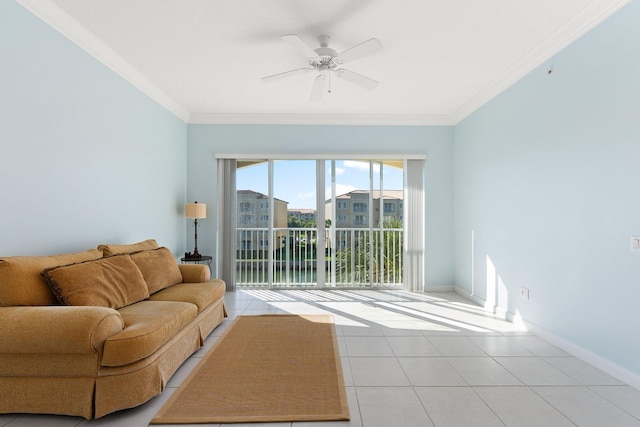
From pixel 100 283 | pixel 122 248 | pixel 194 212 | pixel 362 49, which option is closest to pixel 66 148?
pixel 122 248

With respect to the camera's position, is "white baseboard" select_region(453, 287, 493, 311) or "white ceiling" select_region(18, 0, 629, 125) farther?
"white baseboard" select_region(453, 287, 493, 311)

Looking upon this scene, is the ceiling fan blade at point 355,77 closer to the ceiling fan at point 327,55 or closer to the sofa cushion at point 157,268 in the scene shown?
the ceiling fan at point 327,55

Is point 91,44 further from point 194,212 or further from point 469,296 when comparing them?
point 469,296

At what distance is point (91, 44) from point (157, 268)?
2.14 meters

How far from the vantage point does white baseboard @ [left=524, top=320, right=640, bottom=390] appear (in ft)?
8.18

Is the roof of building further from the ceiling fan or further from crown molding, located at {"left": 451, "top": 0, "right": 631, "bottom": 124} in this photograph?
the ceiling fan

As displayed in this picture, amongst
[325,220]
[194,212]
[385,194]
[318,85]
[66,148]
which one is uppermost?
[318,85]

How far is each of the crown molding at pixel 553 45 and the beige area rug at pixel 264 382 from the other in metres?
3.38

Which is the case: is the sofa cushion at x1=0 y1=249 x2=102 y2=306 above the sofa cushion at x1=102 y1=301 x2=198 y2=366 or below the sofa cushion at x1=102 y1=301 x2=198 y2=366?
above

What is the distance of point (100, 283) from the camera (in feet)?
8.54

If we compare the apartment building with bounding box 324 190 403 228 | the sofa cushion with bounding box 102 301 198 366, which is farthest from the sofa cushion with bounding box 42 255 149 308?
the apartment building with bounding box 324 190 403 228

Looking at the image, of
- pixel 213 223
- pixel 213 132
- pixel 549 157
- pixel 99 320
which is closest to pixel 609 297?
pixel 549 157

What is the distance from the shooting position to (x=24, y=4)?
256cm

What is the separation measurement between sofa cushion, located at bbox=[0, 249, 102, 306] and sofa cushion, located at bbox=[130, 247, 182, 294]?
2.83 feet
